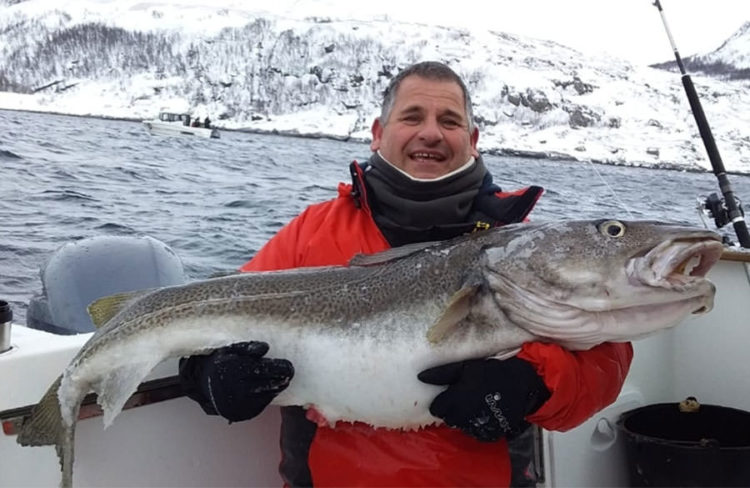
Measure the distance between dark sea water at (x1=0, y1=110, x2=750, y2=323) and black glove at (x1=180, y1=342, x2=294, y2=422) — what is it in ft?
10.3

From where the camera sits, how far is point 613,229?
232 centimetres

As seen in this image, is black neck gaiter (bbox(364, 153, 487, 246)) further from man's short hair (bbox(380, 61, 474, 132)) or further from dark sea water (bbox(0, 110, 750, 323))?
dark sea water (bbox(0, 110, 750, 323))

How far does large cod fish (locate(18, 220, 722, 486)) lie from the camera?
7.43ft

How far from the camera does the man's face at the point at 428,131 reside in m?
3.06

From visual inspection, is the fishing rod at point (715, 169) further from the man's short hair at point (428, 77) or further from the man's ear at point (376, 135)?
the man's ear at point (376, 135)

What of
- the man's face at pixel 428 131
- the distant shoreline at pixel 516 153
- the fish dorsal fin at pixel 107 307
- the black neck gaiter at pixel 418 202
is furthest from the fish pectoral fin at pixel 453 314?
the distant shoreline at pixel 516 153

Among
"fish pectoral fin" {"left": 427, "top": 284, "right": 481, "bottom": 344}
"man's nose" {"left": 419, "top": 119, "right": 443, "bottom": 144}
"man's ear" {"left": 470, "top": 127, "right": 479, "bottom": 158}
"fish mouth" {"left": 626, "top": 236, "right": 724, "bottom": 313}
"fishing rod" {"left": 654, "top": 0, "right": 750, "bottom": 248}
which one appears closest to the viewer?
"fish mouth" {"left": 626, "top": 236, "right": 724, "bottom": 313}

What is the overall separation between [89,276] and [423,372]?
6.12 feet

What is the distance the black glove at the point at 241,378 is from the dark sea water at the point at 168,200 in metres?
3.15

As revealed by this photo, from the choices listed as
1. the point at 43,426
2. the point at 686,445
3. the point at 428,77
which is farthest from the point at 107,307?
the point at 686,445

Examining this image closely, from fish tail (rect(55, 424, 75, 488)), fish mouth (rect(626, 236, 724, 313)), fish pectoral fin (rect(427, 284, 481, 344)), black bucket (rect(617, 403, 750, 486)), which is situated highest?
fish mouth (rect(626, 236, 724, 313))

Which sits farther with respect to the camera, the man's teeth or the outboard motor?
the outboard motor

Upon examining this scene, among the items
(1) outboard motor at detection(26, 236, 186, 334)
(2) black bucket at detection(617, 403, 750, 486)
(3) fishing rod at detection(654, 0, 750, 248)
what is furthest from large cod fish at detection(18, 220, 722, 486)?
(3) fishing rod at detection(654, 0, 750, 248)

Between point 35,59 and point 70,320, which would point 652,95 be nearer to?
point 70,320
